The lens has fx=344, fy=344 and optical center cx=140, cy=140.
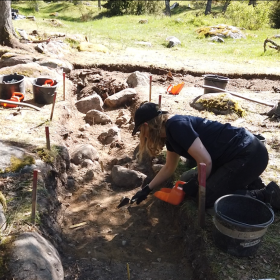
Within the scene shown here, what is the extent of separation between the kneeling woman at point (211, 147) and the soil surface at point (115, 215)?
0.63 metres

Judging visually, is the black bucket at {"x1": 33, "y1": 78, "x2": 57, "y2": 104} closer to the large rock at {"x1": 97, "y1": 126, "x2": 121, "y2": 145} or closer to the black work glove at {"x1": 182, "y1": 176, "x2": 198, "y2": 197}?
the large rock at {"x1": 97, "y1": 126, "x2": 121, "y2": 145}

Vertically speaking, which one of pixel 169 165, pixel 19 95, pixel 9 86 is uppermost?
pixel 169 165

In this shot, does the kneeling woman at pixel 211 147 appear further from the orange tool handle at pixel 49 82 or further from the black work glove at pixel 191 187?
the orange tool handle at pixel 49 82

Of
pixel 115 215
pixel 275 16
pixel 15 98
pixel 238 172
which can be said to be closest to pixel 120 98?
pixel 15 98

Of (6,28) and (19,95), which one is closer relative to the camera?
(19,95)

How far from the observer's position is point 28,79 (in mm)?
7758

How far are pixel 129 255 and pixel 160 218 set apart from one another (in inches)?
31.0

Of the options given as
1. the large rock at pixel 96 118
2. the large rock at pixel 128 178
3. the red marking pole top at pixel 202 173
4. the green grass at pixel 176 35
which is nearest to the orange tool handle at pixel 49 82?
the large rock at pixel 96 118

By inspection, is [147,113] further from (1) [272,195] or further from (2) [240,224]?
(1) [272,195]

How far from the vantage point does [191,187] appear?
3.56 metres

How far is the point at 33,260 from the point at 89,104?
16.8ft

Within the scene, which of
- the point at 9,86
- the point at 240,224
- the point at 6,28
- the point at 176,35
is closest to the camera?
the point at 240,224

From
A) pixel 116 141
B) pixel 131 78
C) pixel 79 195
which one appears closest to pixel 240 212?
pixel 79 195

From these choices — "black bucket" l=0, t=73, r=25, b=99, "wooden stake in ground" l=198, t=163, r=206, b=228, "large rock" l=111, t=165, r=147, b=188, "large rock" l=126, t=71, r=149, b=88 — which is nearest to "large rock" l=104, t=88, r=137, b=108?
"large rock" l=126, t=71, r=149, b=88
